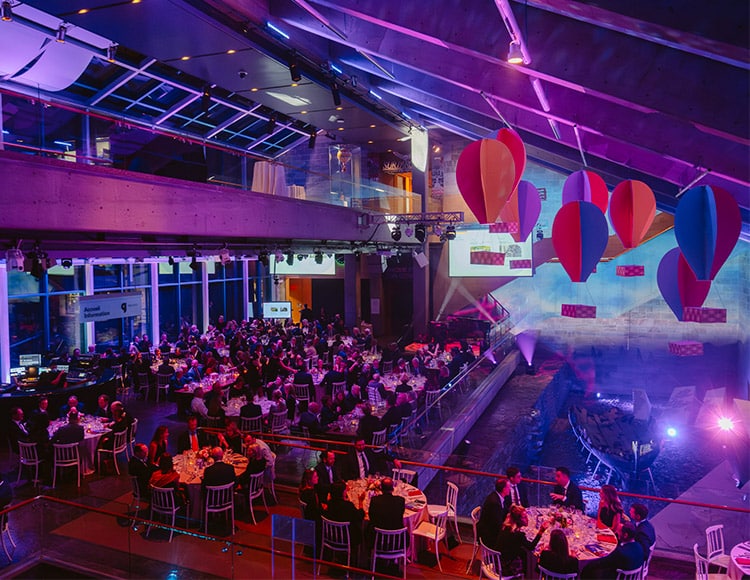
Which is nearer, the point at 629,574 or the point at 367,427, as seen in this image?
the point at 629,574

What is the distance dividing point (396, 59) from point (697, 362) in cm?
1615

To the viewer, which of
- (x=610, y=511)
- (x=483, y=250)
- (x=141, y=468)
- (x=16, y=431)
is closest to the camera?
(x=610, y=511)

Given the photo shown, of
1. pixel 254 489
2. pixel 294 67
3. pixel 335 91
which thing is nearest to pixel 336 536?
pixel 254 489

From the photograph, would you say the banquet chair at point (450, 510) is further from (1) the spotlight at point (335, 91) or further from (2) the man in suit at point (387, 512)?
(1) the spotlight at point (335, 91)

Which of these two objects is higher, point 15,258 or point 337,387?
point 15,258

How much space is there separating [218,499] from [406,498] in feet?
7.61

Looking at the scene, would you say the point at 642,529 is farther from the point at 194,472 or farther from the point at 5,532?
the point at 5,532

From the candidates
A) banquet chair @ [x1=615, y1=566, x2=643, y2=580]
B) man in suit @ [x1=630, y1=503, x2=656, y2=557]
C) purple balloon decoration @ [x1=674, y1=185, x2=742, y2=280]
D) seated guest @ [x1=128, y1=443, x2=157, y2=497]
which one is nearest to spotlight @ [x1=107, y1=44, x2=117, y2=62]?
seated guest @ [x1=128, y1=443, x2=157, y2=497]

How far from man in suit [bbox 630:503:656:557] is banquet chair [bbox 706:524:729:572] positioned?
954 millimetres

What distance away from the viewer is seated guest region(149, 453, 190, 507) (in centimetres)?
668

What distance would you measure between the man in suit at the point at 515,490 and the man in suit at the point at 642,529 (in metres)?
1.21

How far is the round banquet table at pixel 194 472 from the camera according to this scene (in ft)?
23.0

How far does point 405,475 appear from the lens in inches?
299

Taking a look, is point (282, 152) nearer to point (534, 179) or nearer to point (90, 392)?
point (534, 179)
